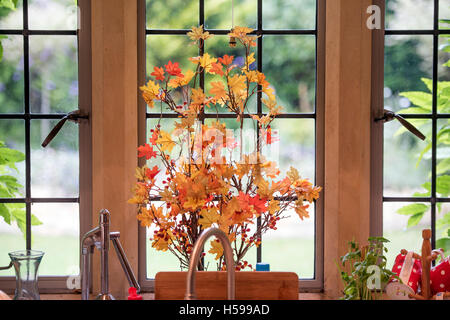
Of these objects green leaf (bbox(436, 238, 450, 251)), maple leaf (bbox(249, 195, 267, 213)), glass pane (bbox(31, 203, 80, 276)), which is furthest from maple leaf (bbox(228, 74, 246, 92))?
green leaf (bbox(436, 238, 450, 251))

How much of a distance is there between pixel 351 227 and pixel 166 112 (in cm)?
103

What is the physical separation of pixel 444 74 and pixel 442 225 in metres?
0.73

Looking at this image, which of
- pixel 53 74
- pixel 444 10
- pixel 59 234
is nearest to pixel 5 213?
pixel 59 234

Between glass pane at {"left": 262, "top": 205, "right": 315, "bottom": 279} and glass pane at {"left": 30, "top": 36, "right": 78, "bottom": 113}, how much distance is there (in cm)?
115

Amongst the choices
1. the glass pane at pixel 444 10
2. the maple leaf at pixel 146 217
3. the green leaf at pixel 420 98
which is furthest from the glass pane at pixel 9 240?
the glass pane at pixel 444 10

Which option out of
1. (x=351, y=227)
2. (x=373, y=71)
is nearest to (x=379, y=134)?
(x=373, y=71)

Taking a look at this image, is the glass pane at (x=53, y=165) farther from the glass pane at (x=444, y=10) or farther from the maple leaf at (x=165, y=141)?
the glass pane at (x=444, y=10)

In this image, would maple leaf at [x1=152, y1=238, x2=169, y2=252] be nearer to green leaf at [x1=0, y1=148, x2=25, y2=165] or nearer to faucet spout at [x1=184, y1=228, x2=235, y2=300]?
faucet spout at [x1=184, y1=228, x2=235, y2=300]

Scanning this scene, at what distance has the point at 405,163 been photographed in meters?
2.49

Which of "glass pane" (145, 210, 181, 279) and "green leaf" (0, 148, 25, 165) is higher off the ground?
"green leaf" (0, 148, 25, 165)

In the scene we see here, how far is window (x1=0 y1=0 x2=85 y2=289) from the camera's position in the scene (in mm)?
2479
